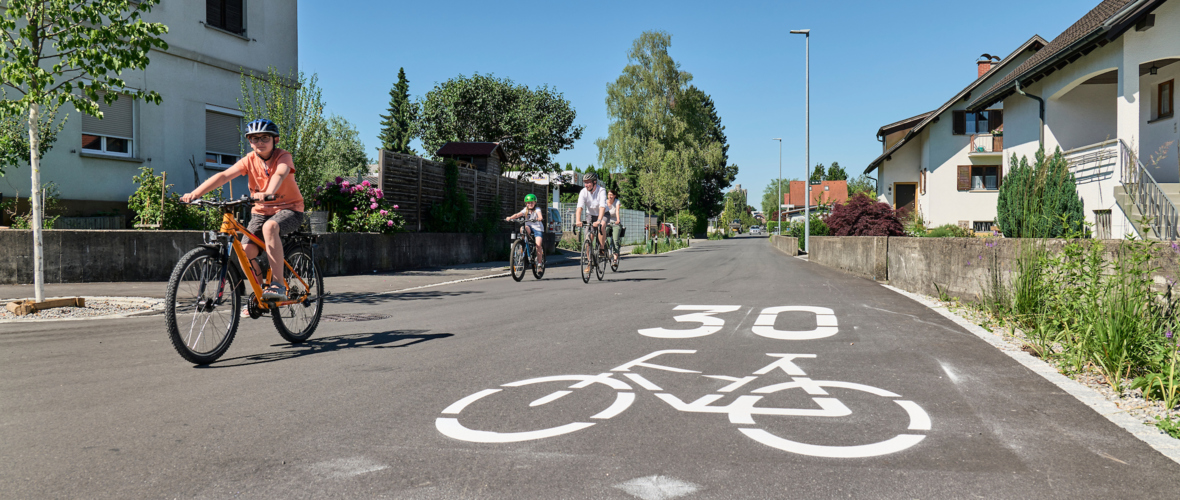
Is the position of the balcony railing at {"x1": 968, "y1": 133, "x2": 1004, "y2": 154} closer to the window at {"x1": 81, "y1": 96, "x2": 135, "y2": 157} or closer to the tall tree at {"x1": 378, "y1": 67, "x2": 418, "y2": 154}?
the window at {"x1": 81, "y1": 96, "x2": 135, "y2": 157}

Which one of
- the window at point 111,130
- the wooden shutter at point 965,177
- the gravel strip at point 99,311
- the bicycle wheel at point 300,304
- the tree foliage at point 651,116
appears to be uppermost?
the tree foliage at point 651,116

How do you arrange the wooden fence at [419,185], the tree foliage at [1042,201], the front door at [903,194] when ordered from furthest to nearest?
the front door at [903,194]
the wooden fence at [419,185]
the tree foliage at [1042,201]

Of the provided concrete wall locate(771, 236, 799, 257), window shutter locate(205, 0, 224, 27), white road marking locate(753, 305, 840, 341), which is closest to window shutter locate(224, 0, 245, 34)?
window shutter locate(205, 0, 224, 27)

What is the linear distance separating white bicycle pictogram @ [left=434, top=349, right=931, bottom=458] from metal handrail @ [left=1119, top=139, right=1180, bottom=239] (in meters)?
11.8

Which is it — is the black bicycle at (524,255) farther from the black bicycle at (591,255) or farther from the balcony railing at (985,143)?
the balcony railing at (985,143)

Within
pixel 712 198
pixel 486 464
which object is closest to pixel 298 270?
pixel 486 464

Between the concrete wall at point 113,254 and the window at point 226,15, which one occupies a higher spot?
the window at point 226,15

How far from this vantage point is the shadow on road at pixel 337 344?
203 inches

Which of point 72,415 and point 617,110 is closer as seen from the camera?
point 72,415

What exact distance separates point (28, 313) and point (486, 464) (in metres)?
7.03

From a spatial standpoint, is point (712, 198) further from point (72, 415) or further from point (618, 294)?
point (72, 415)

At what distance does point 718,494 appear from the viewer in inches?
103

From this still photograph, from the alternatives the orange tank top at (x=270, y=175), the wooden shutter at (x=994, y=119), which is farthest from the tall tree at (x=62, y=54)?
the wooden shutter at (x=994, y=119)

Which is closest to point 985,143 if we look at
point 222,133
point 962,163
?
point 962,163
